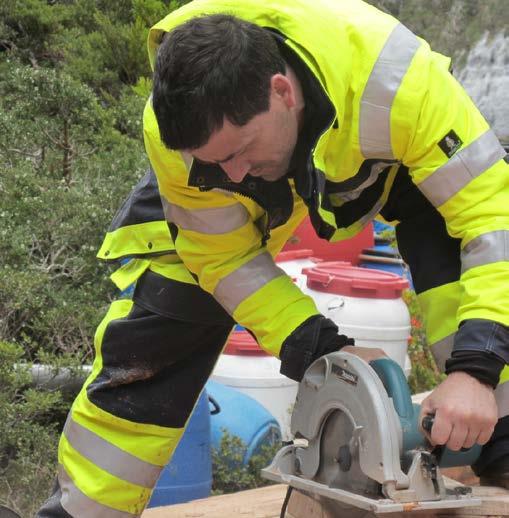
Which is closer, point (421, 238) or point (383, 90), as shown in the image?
point (383, 90)

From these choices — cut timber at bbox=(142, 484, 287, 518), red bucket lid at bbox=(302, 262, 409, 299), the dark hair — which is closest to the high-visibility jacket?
the dark hair

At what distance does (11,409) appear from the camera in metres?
3.51

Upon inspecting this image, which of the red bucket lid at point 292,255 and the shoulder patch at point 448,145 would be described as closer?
the shoulder patch at point 448,145

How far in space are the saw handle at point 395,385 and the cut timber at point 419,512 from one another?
0.94 ft

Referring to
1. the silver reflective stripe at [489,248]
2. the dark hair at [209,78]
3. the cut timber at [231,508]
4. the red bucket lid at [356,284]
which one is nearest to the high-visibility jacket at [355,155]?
the silver reflective stripe at [489,248]

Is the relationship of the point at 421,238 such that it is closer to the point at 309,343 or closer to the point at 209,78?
the point at 309,343

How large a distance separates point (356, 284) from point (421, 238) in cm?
183

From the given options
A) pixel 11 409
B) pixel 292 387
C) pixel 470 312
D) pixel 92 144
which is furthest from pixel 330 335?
pixel 92 144

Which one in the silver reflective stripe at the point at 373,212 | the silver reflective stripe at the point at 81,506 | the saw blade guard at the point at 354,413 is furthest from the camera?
the silver reflective stripe at the point at 81,506

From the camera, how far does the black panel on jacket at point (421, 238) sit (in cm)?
245

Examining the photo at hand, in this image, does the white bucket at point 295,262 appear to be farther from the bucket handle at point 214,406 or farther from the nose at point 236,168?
the nose at point 236,168

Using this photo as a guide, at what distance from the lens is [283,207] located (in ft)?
7.81

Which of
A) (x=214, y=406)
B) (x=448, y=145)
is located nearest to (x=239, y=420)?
(x=214, y=406)

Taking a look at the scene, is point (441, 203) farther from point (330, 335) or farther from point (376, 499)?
point (376, 499)
